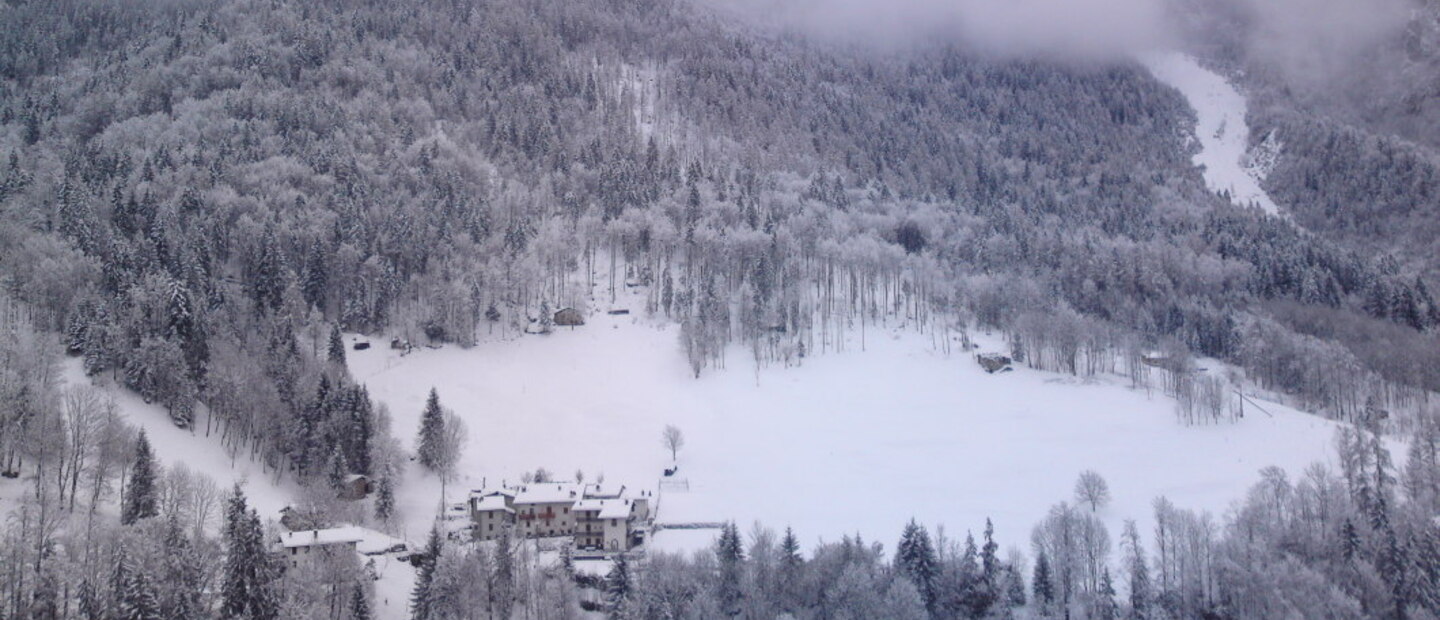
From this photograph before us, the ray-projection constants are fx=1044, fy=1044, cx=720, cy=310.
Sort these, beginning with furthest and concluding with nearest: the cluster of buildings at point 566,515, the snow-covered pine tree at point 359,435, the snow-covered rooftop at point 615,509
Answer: the snow-covered pine tree at point 359,435 → the cluster of buildings at point 566,515 → the snow-covered rooftop at point 615,509

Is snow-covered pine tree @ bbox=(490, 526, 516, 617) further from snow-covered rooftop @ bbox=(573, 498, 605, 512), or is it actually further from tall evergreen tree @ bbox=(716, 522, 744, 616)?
tall evergreen tree @ bbox=(716, 522, 744, 616)

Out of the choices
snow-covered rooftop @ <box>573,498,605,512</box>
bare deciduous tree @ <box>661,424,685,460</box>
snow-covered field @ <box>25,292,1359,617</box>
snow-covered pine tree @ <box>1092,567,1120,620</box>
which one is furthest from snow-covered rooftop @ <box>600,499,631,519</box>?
snow-covered pine tree @ <box>1092,567,1120,620</box>

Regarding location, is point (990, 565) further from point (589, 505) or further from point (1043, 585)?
point (589, 505)

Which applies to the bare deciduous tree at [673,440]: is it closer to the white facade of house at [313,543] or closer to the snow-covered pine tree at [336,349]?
the white facade of house at [313,543]

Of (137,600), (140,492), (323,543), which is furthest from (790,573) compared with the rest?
(140,492)

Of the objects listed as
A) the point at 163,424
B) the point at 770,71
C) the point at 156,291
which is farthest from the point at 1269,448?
the point at 770,71

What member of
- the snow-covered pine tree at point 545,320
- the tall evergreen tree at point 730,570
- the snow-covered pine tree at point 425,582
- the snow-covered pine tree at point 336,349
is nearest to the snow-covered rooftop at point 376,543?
the snow-covered pine tree at point 425,582
